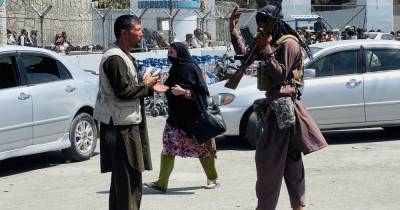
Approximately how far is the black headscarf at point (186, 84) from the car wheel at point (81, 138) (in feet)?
8.33

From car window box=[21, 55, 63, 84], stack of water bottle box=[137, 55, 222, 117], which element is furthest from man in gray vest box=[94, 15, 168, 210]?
stack of water bottle box=[137, 55, 222, 117]

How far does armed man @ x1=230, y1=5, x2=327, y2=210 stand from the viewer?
5.68 metres

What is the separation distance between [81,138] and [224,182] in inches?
106

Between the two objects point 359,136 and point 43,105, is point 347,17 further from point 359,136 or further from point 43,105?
point 43,105

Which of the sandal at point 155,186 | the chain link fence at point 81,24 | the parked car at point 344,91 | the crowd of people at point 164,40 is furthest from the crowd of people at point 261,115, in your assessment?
the chain link fence at point 81,24

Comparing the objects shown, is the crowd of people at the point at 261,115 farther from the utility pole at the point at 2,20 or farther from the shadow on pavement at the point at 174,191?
the utility pole at the point at 2,20

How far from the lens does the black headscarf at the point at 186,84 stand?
26.0ft

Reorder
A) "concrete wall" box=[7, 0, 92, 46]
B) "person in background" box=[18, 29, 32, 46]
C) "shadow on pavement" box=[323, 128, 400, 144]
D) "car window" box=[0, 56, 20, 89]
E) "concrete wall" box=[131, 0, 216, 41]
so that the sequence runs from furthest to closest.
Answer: "concrete wall" box=[131, 0, 216, 41]
"concrete wall" box=[7, 0, 92, 46]
"person in background" box=[18, 29, 32, 46]
"shadow on pavement" box=[323, 128, 400, 144]
"car window" box=[0, 56, 20, 89]

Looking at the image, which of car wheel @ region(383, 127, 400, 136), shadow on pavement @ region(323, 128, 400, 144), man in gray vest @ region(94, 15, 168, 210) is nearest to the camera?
man in gray vest @ region(94, 15, 168, 210)

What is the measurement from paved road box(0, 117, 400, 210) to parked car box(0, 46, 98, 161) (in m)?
0.35

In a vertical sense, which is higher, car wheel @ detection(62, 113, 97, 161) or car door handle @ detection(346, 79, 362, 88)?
car door handle @ detection(346, 79, 362, 88)

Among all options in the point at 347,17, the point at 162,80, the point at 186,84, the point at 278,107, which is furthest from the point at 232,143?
the point at 347,17

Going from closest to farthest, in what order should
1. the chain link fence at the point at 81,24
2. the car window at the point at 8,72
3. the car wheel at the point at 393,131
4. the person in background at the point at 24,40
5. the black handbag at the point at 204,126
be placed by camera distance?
the black handbag at the point at 204,126
the car window at the point at 8,72
the car wheel at the point at 393,131
the person in background at the point at 24,40
the chain link fence at the point at 81,24

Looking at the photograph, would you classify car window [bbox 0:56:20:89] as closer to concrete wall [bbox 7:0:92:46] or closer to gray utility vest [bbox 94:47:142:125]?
gray utility vest [bbox 94:47:142:125]
